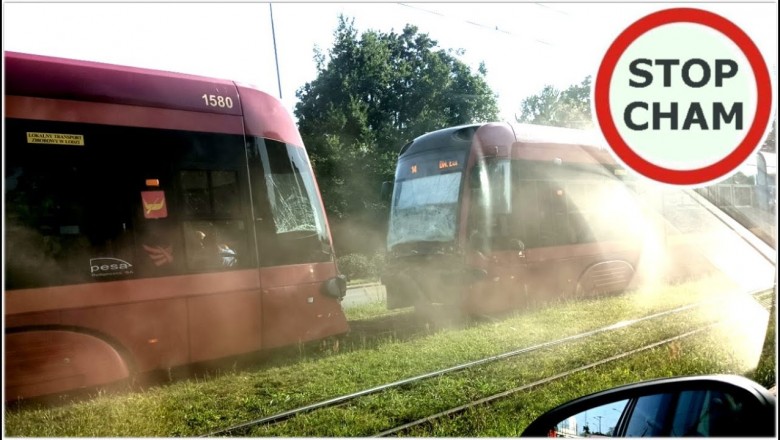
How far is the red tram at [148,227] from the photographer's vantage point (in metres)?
2.87

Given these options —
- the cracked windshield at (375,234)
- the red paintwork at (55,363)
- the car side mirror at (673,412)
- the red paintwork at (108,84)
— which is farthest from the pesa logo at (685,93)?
the red paintwork at (55,363)

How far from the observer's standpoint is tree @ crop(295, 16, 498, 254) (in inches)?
141

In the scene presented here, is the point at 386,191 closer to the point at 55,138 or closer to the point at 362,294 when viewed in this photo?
the point at 362,294

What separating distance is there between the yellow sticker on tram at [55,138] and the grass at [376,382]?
1.42m

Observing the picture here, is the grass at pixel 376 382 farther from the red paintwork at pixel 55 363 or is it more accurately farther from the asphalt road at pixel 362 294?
the asphalt road at pixel 362 294

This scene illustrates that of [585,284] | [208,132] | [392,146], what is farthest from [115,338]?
[585,284]

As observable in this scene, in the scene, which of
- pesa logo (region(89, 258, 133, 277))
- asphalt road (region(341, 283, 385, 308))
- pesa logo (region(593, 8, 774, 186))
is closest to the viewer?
pesa logo (region(89, 258, 133, 277))

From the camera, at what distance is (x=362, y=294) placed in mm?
3816

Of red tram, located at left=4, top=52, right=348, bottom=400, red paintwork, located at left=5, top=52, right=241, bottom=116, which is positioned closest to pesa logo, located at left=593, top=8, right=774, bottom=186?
red tram, located at left=4, top=52, right=348, bottom=400

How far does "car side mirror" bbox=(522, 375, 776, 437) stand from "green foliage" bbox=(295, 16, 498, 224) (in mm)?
1994

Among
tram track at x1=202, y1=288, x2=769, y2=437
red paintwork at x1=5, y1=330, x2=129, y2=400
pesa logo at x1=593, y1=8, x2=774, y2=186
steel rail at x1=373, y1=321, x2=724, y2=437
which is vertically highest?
pesa logo at x1=593, y1=8, x2=774, y2=186

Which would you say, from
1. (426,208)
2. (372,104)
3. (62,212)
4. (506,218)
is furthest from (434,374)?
(62,212)

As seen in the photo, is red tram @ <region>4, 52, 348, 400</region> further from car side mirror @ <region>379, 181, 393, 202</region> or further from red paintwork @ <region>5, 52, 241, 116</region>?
car side mirror @ <region>379, 181, 393, 202</region>

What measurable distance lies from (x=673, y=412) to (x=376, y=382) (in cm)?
195
